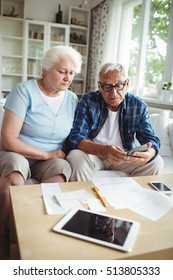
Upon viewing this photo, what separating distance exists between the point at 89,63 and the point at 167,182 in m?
3.49

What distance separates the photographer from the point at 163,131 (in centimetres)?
217

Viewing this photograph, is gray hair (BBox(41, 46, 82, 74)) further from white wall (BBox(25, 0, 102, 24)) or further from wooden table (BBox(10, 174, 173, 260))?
white wall (BBox(25, 0, 102, 24))

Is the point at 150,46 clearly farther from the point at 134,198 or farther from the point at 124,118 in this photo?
the point at 134,198

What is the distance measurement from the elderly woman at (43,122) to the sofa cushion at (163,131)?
0.90 meters

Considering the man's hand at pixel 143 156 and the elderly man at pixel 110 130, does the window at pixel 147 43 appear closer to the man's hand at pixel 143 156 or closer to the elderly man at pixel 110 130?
the elderly man at pixel 110 130

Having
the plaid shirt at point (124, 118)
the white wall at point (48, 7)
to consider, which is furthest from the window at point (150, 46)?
the plaid shirt at point (124, 118)

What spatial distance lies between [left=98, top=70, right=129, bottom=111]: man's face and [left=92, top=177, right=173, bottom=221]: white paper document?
583 mm

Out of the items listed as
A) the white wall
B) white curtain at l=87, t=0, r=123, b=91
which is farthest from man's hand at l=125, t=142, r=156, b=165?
the white wall

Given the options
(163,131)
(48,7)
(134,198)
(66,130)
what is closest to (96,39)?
(48,7)

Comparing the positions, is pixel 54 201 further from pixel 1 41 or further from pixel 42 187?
pixel 1 41

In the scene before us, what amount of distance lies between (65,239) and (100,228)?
0.40 feet

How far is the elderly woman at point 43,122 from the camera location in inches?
54.4

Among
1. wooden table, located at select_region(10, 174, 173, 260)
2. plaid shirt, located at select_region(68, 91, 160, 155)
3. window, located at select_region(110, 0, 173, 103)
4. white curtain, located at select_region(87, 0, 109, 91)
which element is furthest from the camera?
white curtain, located at select_region(87, 0, 109, 91)

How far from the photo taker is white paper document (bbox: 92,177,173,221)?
0.97 meters
